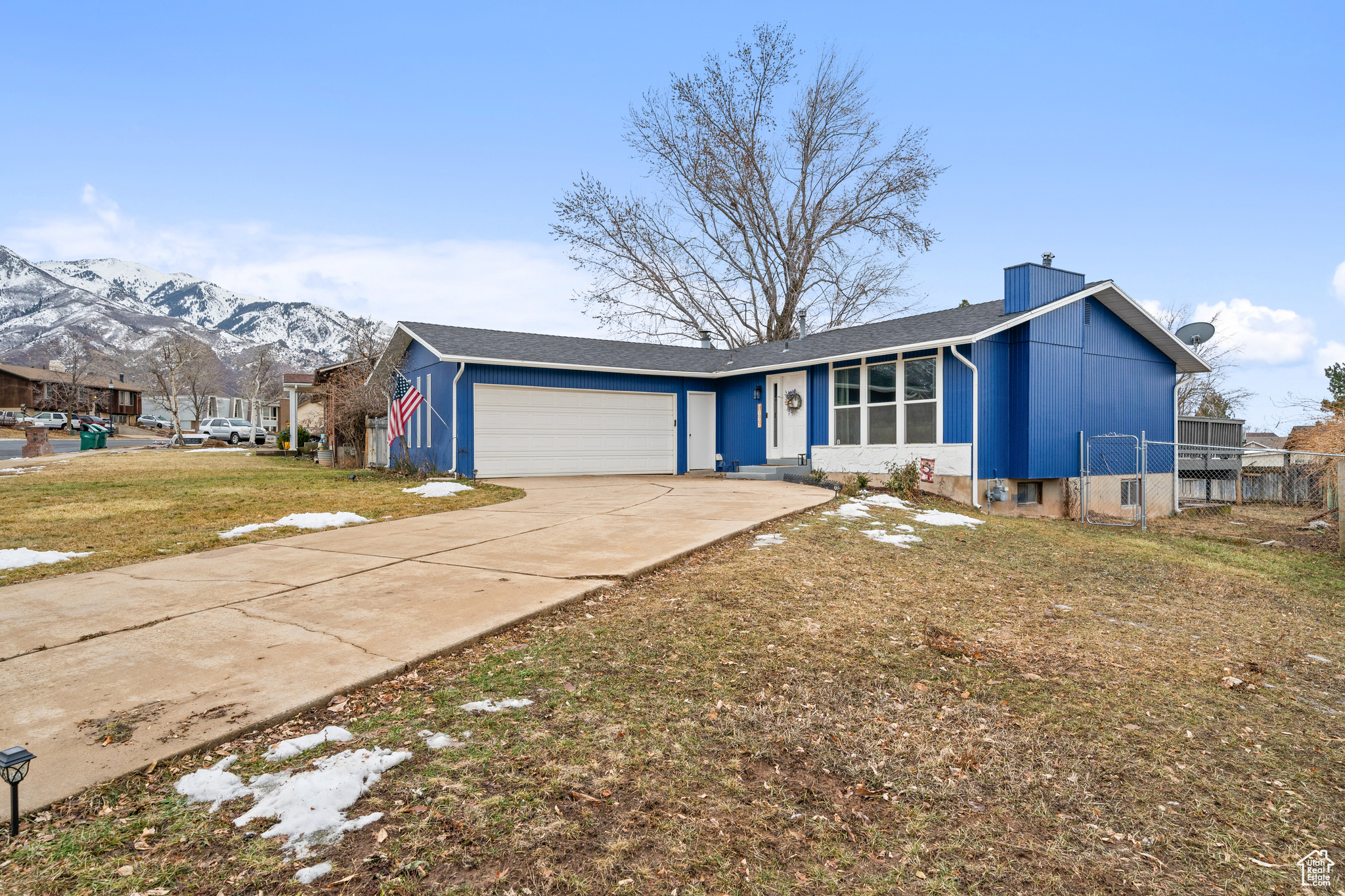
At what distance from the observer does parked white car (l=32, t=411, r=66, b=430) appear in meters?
42.8

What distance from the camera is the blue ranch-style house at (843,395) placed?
1166 centimetres

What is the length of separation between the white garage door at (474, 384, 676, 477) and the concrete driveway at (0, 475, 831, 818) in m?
7.03

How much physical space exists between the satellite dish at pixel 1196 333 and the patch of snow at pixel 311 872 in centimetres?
1716

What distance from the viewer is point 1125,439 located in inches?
523

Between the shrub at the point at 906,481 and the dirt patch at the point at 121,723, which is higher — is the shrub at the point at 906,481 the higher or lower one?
the higher one

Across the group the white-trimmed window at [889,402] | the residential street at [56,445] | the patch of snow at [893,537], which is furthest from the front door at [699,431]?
the residential street at [56,445]

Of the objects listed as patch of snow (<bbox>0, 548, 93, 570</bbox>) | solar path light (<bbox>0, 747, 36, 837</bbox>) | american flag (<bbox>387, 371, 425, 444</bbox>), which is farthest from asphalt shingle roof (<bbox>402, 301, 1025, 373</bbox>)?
solar path light (<bbox>0, 747, 36, 837</bbox>)

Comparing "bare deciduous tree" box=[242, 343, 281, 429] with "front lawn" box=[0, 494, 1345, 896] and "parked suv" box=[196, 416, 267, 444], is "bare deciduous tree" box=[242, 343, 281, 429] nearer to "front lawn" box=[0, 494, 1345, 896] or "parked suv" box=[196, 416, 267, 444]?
"parked suv" box=[196, 416, 267, 444]

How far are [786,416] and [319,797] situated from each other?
1342 cm

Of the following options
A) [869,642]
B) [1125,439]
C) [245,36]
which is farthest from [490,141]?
[869,642]

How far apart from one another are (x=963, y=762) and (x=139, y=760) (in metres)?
3.03

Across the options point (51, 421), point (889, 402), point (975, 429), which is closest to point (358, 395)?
point (889, 402)

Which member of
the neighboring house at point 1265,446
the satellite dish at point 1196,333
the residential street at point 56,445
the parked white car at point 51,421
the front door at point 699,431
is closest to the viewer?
the satellite dish at point 1196,333

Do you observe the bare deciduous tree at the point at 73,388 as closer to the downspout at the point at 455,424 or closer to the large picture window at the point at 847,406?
the downspout at the point at 455,424
